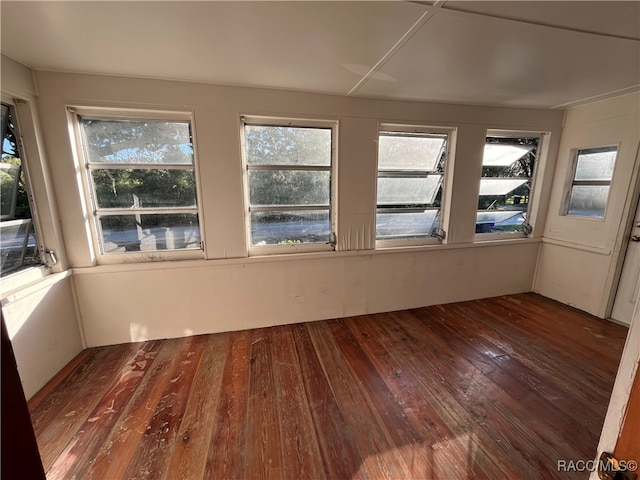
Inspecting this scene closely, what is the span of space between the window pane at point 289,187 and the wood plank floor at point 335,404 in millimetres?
1303

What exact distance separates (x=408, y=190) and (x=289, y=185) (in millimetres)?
1330

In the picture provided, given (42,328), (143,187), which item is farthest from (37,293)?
(143,187)

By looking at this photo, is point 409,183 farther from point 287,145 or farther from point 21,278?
point 21,278

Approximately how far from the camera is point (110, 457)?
141 centimetres

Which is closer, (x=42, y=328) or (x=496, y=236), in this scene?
(x=42, y=328)

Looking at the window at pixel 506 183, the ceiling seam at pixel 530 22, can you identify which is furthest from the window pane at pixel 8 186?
the window at pixel 506 183

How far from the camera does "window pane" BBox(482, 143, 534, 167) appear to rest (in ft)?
10.00

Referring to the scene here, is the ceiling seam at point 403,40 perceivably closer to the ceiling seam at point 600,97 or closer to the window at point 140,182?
the window at point 140,182

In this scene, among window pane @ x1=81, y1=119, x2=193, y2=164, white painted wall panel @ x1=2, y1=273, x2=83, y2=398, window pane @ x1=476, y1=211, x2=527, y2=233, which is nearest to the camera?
white painted wall panel @ x1=2, y1=273, x2=83, y2=398

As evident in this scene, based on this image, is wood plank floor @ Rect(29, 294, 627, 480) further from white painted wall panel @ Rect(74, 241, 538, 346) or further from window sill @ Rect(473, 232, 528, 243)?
window sill @ Rect(473, 232, 528, 243)

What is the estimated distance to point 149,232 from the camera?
2371 millimetres

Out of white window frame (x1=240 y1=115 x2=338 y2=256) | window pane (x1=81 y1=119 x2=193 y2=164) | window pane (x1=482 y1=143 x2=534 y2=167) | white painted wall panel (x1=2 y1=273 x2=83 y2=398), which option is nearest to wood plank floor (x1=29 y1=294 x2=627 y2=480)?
white painted wall panel (x1=2 y1=273 x2=83 y2=398)

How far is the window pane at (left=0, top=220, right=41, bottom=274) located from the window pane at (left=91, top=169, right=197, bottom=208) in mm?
503

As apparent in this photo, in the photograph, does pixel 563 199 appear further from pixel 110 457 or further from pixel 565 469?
pixel 110 457
